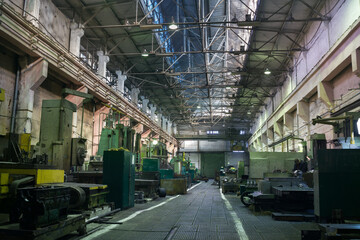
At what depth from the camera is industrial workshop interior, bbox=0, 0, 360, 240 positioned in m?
5.49

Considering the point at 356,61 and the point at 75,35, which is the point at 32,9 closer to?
the point at 75,35

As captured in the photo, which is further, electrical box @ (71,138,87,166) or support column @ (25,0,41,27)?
support column @ (25,0,41,27)

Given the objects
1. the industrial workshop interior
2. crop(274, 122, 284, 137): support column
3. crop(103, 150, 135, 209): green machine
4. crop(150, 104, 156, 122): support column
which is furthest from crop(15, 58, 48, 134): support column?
crop(150, 104, 156, 122): support column

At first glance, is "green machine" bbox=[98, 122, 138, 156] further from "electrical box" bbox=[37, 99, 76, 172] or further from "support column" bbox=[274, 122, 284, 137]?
"support column" bbox=[274, 122, 284, 137]

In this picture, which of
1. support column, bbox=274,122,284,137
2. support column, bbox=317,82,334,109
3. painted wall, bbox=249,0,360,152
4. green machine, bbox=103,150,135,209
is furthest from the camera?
support column, bbox=274,122,284,137

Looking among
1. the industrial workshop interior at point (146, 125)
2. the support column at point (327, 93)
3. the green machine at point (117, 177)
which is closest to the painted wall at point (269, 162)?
the industrial workshop interior at point (146, 125)

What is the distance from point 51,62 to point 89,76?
10.0 feet

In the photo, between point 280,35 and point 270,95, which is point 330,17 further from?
point 270,95

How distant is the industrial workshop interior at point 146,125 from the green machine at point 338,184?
20 millimetres

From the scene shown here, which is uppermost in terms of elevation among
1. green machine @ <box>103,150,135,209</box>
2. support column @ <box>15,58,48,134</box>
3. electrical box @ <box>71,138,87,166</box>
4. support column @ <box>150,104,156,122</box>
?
support column @ <box>150,104,156,122</box>

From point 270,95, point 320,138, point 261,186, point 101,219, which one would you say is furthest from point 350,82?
point 270,95

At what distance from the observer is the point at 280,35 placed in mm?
15391

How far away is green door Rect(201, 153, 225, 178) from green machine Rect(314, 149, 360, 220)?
3803 cm

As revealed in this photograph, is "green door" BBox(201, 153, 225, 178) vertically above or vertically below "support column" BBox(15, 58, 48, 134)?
below
